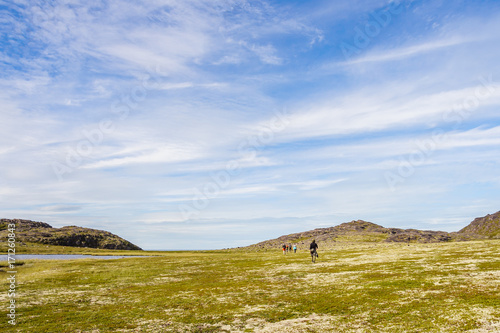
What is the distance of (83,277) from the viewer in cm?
5534

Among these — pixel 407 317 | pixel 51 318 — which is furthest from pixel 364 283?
pixel 51 318

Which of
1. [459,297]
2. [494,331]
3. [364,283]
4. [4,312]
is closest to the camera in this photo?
[494,331]

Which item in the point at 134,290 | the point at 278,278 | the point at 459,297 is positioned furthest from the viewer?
the point at 278,278

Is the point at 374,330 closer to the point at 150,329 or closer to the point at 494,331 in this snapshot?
the point at 494,331

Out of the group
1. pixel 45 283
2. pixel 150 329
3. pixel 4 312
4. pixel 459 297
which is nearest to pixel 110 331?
pixel 150 329

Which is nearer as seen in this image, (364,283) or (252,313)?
(252,313)

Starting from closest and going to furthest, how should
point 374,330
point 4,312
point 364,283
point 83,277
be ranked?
1. point 374,330
2. point 4,312
3. point 364,283
4. point 83,277

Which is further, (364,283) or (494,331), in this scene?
(364,283)

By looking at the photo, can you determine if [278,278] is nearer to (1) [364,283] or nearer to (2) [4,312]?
(1) [364,283]

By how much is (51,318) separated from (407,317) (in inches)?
1202

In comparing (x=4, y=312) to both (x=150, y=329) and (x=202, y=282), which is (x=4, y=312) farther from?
(x=202, y=282)

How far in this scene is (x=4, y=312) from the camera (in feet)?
101

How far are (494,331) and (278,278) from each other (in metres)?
30.0

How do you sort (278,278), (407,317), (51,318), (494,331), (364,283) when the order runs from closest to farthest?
(494,331), (407,317), (51,318), (364,283), (278,278)
